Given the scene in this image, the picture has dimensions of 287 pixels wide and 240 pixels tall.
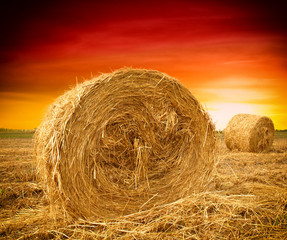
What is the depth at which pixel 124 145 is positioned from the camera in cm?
363

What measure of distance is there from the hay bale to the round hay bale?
18.7 feet

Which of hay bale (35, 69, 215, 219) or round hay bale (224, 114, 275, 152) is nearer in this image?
hay bale (35, 69, 215, 219)

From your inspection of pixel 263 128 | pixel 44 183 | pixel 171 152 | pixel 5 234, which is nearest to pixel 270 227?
pixel 171 152

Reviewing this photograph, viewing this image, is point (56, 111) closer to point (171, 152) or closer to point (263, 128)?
point (171, 152)

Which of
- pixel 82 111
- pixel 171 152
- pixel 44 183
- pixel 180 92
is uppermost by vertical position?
pixel 180 92

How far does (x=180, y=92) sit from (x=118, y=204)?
5.89 ft

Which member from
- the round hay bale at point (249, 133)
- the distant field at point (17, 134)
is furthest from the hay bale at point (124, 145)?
the distant field at point (17, 134)

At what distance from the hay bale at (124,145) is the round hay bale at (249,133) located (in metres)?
5.70

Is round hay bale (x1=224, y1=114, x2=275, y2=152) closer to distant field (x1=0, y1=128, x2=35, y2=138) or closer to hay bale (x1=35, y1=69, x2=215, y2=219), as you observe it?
hay bale (x1=35, y1=69, x2=215, y2=219)

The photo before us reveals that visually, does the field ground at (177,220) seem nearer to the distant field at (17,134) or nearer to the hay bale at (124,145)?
the hay bale at (124,145)

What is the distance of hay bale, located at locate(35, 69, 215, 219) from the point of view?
10.6 ft

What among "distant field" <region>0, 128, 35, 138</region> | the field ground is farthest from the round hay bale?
"distant field" <region>0, 128, 35, 138</region>

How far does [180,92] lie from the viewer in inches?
160

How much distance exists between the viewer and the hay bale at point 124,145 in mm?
3236
